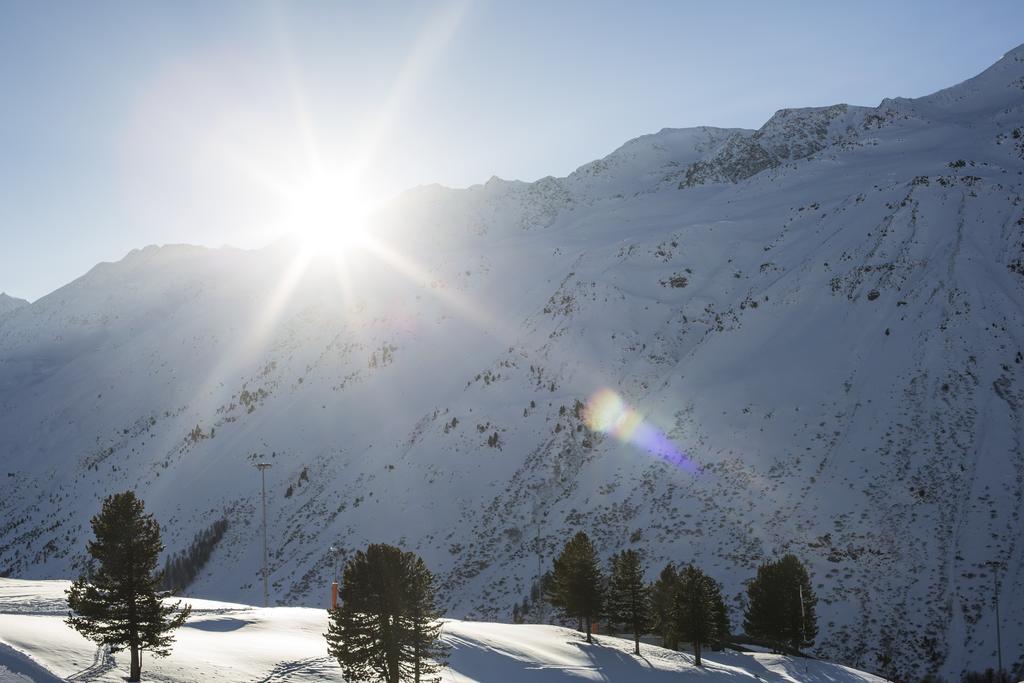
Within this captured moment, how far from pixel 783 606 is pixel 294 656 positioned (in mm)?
24274

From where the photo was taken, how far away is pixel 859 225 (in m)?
67.6

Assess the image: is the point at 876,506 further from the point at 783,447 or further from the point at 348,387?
the point at 348,387

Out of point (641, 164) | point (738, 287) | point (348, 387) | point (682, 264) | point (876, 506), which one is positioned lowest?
point (876, 506)

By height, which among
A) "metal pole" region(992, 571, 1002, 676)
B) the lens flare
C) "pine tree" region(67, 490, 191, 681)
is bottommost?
"metal pole" region(992, 571, 1002, 676)

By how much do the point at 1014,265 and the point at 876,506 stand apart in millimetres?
26760

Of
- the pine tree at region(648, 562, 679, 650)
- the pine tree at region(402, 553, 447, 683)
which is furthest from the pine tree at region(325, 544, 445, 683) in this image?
the pine tree at region(648, 562, 679, 650)

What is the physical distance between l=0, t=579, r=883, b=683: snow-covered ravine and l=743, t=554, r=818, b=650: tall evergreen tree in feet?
4.36

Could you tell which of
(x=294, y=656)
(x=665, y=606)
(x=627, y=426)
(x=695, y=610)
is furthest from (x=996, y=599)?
(x=294, y=656)

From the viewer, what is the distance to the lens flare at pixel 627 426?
50.9 metres

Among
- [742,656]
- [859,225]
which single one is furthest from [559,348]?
[742,656]

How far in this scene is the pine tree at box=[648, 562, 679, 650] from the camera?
3412 centimetres

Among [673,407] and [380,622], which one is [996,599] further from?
[380,622]

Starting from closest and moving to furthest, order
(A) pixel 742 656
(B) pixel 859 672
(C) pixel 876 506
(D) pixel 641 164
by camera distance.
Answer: (B) pixel 859 672 → (A) pixel 742 656 → (C) pixel 876 506 → (D) pixel 641 164

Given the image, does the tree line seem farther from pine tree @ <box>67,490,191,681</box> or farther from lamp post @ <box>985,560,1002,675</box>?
pine tree @ <box>67,490,191,681</box>
